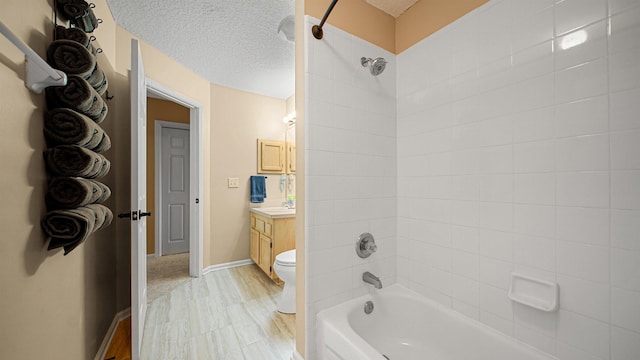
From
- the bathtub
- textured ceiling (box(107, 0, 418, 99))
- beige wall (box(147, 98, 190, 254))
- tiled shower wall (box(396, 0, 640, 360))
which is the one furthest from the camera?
beige wall (box(147, 98, 190, 254))

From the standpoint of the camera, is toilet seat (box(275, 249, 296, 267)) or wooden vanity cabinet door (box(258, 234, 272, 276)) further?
wooden vanity cabinet door (box(258, 234, 272, 276))

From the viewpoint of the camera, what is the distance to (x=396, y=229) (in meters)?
1.71

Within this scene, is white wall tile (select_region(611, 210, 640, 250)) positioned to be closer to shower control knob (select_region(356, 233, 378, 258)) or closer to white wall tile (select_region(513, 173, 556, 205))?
white wall tile (select_region(513, 173, 556, 205))

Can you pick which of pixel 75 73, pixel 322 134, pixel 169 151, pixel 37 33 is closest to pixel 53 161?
pixel 75 73

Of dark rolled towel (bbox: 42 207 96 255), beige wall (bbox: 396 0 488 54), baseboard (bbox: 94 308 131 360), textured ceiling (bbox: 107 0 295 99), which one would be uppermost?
textured ceiling (bbox: 107 0 295 99)

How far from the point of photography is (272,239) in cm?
258

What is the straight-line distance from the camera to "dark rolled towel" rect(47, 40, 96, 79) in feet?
3.17

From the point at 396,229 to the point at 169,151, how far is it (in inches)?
150

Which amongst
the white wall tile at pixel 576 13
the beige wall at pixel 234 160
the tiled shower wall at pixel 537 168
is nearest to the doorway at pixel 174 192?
the beige wall at pixel 234 160

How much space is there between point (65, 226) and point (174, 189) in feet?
10.7

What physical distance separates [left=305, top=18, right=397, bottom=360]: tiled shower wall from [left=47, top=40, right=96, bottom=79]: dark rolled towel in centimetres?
102

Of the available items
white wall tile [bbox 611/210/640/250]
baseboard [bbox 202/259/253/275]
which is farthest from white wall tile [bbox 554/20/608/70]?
baseboard [bbox 202/259/253/275]

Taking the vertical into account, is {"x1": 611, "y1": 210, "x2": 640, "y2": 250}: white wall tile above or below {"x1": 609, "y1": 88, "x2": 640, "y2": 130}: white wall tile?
below

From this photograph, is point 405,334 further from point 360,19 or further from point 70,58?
point 70,58
